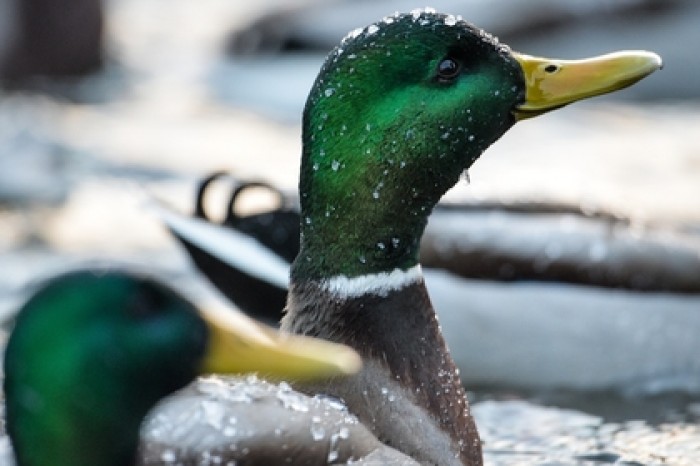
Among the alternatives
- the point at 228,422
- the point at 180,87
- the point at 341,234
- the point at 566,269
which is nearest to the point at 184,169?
the point at 180,87

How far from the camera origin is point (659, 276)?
6.27 meters

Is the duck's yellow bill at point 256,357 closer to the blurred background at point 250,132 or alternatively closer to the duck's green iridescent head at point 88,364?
the duck's green iridescent head at point 88,364

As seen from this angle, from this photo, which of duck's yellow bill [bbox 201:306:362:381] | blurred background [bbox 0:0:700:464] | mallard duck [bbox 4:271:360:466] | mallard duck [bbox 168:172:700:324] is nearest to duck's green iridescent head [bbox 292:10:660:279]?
duck's yellow bill [bbox 201:306:362:381]

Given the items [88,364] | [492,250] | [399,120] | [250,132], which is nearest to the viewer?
[88,364]

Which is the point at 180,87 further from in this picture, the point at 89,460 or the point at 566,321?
the point at 89,460

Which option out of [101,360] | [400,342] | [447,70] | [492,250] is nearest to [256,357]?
[101,360]

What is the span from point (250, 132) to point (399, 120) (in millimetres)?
6406

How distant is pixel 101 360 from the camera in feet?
10.8

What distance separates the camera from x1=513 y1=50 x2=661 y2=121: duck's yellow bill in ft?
13.7

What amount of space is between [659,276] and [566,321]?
40cm

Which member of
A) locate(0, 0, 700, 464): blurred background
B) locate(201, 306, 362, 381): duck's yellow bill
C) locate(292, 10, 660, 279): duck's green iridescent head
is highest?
locate(292, 10, 660, 279): duck's green iridescent head

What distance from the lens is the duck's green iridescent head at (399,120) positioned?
159 inches

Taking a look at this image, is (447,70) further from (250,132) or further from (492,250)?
(250,132)

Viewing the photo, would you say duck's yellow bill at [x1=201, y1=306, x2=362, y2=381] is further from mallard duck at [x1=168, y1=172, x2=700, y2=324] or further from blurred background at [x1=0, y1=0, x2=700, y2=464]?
mallard duck at [x1=168, y1=172, x2=700, y2=324]
